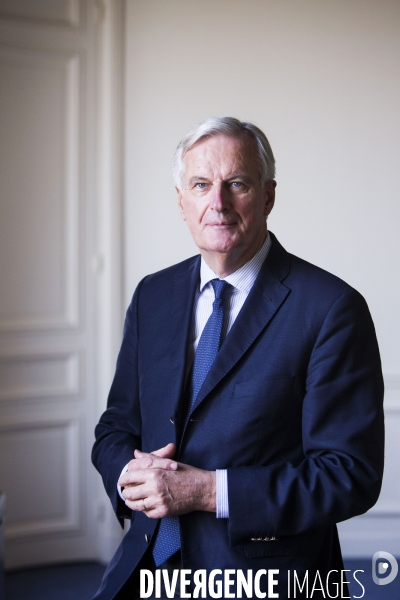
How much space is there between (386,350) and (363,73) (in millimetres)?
1426

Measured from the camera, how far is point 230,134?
5.16 feet

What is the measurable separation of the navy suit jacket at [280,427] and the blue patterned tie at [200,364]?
0.03 m

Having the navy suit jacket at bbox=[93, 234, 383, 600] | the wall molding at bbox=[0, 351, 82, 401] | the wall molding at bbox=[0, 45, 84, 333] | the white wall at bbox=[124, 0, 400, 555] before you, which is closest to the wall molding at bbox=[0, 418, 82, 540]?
the wall molding at bbox=[0, 351, 82, 401]

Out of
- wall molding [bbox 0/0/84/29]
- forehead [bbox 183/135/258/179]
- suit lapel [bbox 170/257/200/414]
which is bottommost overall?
suit lapel [bbox 170/257/200/414]

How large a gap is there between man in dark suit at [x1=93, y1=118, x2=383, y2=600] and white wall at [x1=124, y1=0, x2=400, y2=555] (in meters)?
1.76

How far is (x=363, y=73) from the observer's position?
11.2 ft

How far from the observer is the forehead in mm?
1566

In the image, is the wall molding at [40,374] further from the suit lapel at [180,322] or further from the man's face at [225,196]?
the man's face at [225,196]

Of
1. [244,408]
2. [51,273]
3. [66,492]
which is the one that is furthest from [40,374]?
[244,408]

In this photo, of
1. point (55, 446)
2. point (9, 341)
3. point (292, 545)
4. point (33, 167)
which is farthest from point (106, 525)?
point (292, 545)

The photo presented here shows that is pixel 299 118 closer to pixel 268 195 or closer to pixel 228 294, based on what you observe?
pixel 268 195

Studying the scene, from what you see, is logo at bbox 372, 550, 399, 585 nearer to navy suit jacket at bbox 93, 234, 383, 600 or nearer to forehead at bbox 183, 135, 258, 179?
navy suit jacket at bbox 93, 234, 383, 600

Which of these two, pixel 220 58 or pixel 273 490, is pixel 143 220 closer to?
pixel 220 58

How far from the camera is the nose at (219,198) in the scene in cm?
156
